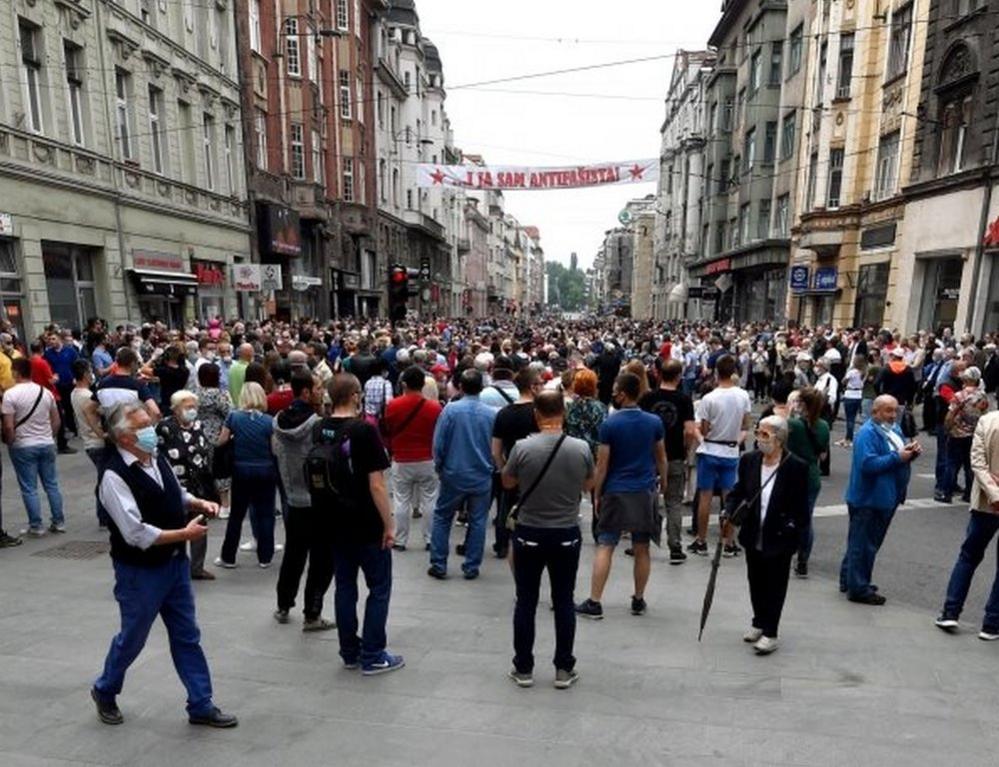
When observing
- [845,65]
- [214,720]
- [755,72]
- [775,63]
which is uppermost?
[755,72]

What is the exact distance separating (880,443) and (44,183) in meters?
16.5

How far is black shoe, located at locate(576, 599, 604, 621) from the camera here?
4.77 meters

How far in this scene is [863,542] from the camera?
5.09 metres

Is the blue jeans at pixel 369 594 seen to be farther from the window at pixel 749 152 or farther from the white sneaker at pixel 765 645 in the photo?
the window at pixel 749 152

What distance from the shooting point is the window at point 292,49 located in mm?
28469

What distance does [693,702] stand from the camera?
3.69 m

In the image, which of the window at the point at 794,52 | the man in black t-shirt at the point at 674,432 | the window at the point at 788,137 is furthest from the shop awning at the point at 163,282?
the window at the point at 794,52

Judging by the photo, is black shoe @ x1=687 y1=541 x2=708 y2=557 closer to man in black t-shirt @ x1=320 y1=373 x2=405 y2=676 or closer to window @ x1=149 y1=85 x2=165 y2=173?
man in black t-shirt @ x1=320 y1=373 x2=405 y2=676

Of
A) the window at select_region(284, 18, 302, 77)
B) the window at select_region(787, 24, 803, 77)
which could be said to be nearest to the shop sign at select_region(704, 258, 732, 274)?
the window at select_region(787, 24, 803, 77)

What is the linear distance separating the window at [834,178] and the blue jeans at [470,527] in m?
24.1

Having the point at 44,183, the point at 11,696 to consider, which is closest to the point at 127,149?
the point at 44,183

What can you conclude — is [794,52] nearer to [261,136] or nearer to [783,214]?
[783,214]

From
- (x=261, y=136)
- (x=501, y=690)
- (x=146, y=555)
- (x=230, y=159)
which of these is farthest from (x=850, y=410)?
(x=261, y=136)

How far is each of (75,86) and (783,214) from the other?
2812cm
